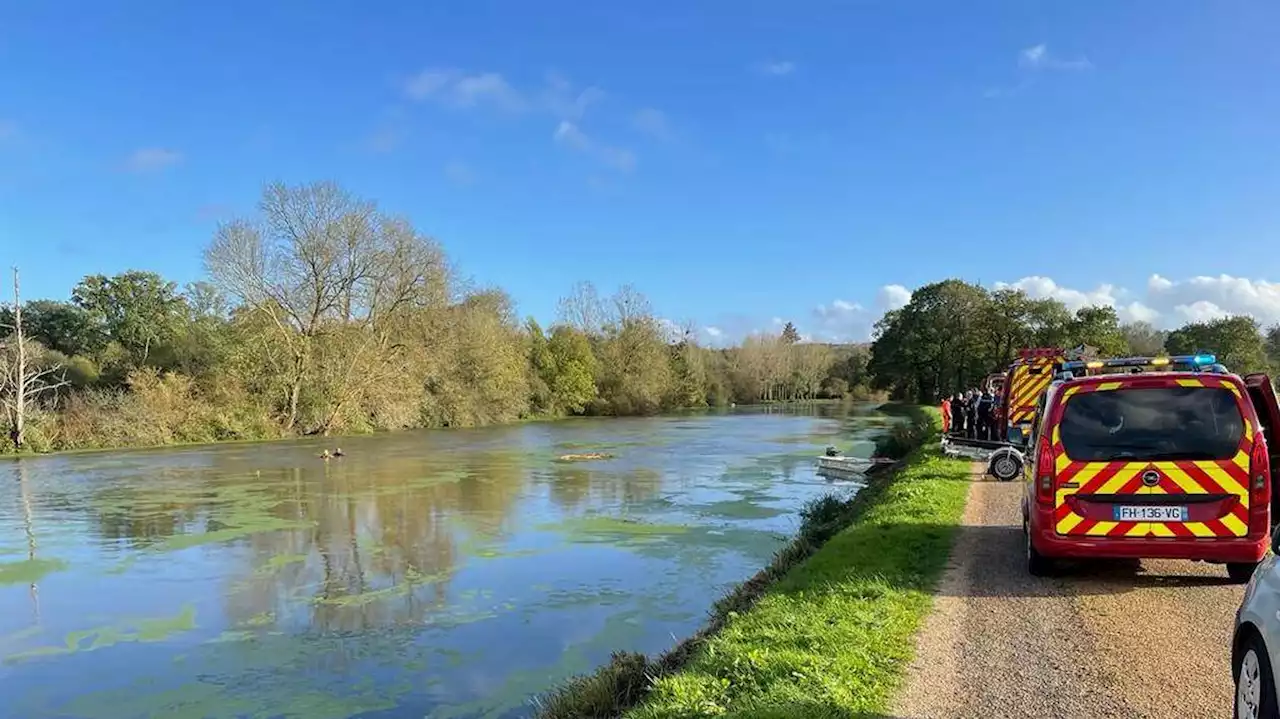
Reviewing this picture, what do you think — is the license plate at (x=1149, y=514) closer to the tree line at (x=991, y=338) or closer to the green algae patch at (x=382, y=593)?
the green algae patch at (x=382, y=593)

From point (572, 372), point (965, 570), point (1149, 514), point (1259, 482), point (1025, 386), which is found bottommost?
point (965, 570)

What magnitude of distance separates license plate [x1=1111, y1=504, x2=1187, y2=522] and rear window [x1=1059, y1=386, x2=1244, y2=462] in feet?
1.24

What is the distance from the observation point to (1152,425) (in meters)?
6.13

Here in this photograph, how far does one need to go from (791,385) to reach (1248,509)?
85.1 metres

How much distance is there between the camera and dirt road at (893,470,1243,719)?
4.17 meters

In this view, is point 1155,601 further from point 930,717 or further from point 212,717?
point 212,717

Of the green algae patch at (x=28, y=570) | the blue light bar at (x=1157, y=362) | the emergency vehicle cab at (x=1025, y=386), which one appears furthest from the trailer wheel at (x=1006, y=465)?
the green algae patch at (x=28, y=570)

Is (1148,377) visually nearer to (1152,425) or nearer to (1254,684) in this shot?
(1152,425)

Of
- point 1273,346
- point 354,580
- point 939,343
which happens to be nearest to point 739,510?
point 354,580

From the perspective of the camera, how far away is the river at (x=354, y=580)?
685 cm

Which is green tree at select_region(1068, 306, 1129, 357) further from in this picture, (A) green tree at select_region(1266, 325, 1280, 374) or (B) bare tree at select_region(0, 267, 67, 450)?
(B) bare tree at select_region(0, 267, 67, 450)

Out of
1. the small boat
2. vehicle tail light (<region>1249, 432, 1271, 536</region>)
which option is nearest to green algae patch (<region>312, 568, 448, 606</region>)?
vehicle tail light (<region>1249, 432, 1271, 536</region>)

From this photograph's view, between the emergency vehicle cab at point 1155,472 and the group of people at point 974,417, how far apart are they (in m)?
13.9

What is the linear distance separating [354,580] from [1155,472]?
29.5 feet
